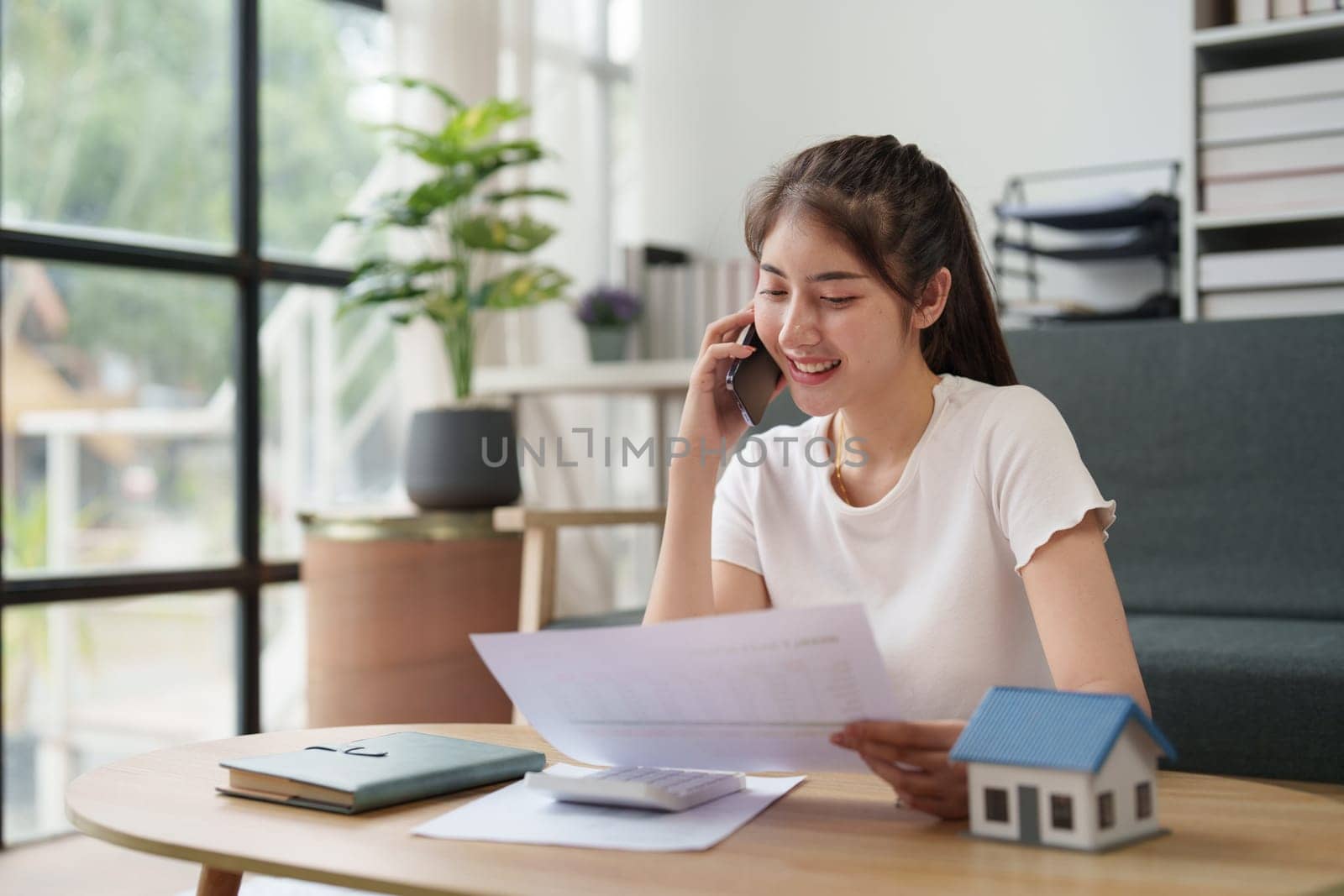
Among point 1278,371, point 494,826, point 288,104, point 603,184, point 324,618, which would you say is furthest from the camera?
point 603,184

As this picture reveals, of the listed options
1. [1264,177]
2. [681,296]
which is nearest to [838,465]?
[1264,177]

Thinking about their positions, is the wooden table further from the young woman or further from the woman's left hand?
the young woman

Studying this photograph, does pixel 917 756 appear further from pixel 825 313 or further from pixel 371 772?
pixel 825 313

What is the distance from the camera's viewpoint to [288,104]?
321cm

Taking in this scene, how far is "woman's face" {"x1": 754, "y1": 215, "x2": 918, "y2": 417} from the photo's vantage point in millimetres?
1203

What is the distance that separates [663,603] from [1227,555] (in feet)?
4.17

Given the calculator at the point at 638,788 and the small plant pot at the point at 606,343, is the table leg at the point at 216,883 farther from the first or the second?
the small plant pot at the point at 606,343

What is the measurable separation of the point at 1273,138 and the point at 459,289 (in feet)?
5.39

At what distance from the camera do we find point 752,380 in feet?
4.51

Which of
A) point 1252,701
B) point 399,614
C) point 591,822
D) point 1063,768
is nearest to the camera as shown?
point 1063,768

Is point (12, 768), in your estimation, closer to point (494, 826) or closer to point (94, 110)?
point (94, 110)

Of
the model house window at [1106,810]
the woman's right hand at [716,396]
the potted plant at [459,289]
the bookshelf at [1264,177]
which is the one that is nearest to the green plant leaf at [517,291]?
the potted plant at [459,289]

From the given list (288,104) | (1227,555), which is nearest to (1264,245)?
(1227,555)

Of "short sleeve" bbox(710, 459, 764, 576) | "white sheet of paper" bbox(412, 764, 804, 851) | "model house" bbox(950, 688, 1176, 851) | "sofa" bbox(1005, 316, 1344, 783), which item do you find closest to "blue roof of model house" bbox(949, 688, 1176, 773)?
"model house" bbox(950, 688, 1176, 851)
